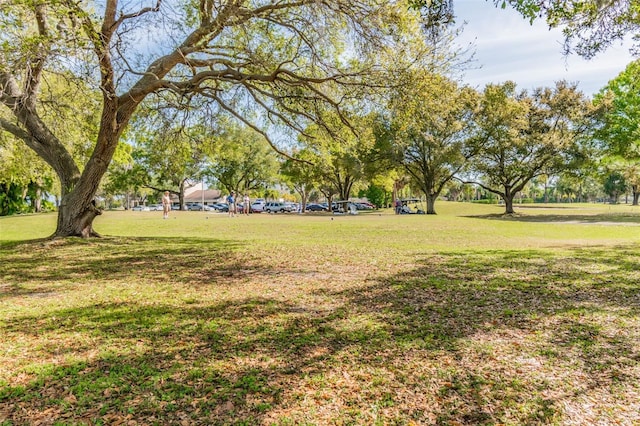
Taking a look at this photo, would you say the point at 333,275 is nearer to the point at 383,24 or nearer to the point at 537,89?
the point at 383,24

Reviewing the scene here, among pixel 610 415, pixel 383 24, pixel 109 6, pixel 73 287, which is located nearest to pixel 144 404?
pixel 610 415

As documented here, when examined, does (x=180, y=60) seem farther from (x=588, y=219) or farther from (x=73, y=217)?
(x=588, y=219)

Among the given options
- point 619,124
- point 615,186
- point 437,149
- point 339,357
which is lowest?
point 339,357

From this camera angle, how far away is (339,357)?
161 inches

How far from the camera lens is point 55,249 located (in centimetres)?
1112

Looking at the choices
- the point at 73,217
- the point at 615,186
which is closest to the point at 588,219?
the point at 73,217

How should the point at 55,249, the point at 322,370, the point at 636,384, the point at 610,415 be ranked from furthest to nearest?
the point at 55,249 → the point at 322,370 → the point at 636,384 → the point at 610,415

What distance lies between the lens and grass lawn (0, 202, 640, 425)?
3.18m

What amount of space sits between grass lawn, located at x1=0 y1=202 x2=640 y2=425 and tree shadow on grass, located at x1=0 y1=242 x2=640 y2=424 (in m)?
0.02

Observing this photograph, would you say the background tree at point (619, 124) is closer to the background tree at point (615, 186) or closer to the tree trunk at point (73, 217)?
the tree trunk at point (73, 217)

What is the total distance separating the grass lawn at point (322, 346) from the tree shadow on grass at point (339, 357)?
0.02 m

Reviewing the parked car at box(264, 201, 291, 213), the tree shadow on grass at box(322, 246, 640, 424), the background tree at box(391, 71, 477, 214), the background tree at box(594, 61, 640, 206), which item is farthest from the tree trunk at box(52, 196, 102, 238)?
the parked car at box(264, 201, 291, 213)

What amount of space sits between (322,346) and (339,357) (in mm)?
326

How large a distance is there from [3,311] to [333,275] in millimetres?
5393
